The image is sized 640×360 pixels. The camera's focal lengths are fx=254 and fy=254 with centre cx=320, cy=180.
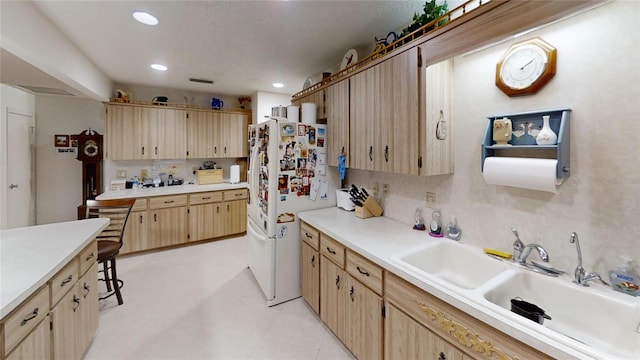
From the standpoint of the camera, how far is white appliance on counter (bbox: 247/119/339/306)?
2328 millimetres

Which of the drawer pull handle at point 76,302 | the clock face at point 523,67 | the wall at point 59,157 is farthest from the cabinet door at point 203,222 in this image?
the clock face at point 523,67

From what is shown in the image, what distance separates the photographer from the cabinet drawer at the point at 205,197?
12.9 ft

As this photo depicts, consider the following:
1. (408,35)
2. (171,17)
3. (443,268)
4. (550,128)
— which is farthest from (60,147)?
(550,128)

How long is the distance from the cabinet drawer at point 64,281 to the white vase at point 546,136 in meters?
2.60

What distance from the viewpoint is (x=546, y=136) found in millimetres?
1240

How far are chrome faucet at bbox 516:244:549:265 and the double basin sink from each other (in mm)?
62

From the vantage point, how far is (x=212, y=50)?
2605 millimetres

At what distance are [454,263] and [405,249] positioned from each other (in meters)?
0.37

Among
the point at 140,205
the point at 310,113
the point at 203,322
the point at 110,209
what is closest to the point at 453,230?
the point at 310,113

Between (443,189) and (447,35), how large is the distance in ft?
3.24

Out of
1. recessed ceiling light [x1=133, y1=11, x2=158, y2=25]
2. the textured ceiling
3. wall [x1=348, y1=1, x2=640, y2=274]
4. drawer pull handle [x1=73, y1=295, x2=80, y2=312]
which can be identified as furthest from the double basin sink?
recessed ceiling light [x1=133, y1=11, x2=158, y2=25]

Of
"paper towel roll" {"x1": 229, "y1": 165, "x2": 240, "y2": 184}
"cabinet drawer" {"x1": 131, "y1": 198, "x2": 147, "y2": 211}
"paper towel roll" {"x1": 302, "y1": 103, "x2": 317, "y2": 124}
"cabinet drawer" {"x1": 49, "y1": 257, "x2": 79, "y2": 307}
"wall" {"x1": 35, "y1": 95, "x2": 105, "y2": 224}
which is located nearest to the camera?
"cabinet drawer" {"x1": 49, "y1": 257, "x2": 79, "y2": 307}

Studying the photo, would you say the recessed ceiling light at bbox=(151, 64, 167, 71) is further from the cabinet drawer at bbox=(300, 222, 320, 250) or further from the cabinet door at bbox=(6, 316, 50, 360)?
the cabinet door at bbox=(6, 316, 50, 360)

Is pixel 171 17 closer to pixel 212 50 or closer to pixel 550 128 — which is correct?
pixel 212 50
